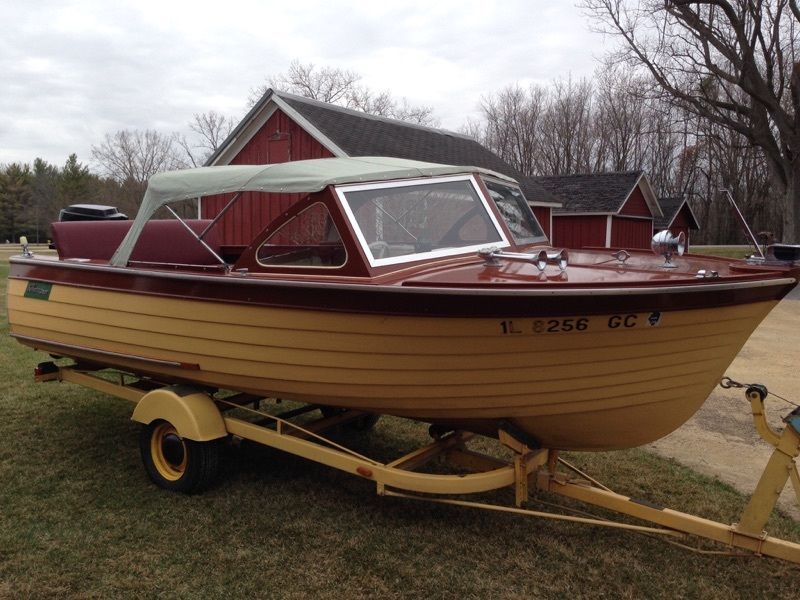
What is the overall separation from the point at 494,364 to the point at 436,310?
1.29 feet

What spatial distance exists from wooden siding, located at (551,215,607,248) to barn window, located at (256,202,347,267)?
18.3 meters

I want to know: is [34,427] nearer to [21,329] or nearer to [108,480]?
[21,329]

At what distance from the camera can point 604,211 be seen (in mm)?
20688

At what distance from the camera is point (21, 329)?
16.4 ft

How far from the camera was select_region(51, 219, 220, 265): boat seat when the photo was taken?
5.11 m

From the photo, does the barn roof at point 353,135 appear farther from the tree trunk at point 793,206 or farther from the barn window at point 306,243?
the tree trunk at point 793,206

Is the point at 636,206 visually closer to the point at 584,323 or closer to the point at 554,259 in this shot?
the point at 554,259

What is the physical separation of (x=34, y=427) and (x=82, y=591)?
9.51ft

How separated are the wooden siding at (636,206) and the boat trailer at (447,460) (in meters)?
19.1

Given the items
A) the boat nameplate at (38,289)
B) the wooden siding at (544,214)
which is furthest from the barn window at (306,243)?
the wooden siding at (544,214)

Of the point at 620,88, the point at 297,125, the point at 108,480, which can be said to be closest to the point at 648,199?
the point at 297,125

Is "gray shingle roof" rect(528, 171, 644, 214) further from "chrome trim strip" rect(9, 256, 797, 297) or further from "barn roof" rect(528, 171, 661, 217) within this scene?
"chrome trim strip" rect(9, 256, 797, 297)

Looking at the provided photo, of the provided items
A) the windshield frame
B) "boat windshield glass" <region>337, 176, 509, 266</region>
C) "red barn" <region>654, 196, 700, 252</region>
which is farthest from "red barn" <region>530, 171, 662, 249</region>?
"boat windshield glass" <region>337, 176, 509, 266</region>

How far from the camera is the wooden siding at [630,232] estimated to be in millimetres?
21375
